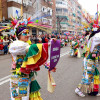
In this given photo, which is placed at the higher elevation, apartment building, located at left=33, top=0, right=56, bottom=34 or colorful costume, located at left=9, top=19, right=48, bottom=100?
apartment building, located at left=33, top=0, right=56, bottom=34

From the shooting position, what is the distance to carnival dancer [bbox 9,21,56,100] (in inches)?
105

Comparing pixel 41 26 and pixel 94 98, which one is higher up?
pixel 41 26

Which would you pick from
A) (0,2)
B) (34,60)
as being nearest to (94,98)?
(34,60)

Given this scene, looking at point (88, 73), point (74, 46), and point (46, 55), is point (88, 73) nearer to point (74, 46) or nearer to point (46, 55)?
point (46, 55)

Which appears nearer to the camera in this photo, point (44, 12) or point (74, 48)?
point (44, 12)

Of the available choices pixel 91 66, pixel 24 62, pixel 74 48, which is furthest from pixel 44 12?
pixel 74 48

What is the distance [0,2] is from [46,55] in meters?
22.5

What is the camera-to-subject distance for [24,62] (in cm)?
268

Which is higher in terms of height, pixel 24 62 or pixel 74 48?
pixel 24 62

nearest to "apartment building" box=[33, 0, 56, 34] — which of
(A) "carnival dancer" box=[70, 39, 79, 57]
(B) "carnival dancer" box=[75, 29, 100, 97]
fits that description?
(B) "carnival dancer" box=[75, 29, 100, 97]

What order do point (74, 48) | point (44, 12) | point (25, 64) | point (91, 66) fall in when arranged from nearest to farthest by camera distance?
point (25, 64) → point (91, 66) → point (44, 12) → point (74, 48)

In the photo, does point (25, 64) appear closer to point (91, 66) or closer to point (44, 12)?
point (91, 66)

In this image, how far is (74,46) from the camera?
12.8 m

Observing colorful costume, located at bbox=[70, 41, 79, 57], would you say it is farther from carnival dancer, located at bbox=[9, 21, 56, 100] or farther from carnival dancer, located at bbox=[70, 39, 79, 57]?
carnival dancer, located at bbox=[9, 21, 56, 100]
